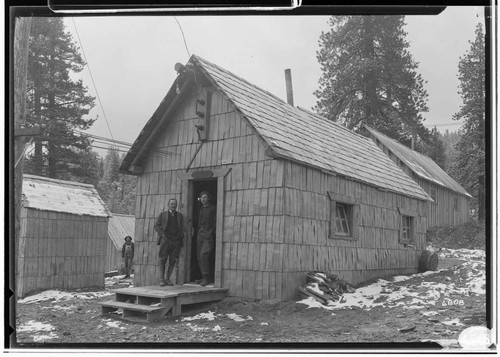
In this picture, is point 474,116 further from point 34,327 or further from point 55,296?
point 55,296

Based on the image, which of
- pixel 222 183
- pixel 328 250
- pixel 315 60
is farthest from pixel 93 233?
pixel 315 60

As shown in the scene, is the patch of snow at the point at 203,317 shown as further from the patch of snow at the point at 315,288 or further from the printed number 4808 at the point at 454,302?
the printed number 4808 at the point at 454,302

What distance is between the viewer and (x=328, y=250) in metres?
10.9

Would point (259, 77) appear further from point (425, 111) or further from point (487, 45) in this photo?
A: point (487, 45)

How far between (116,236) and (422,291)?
467 inches

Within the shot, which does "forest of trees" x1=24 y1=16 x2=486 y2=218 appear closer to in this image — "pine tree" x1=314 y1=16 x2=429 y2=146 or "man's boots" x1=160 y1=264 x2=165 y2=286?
"pine tree" x1=314 y1=16 x2=429 y2=146

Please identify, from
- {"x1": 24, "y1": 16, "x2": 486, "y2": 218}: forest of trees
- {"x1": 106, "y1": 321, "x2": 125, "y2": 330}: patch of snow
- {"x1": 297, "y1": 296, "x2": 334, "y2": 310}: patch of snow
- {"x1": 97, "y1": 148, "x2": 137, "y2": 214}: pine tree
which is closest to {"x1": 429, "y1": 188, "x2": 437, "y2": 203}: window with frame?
{"x1": 24, "y1": 16, "x2": 486, "y2": 218}: forest of trees

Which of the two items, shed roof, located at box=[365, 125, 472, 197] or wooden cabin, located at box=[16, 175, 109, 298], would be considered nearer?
shed roof, located at box=[365, 125, 472, 197]

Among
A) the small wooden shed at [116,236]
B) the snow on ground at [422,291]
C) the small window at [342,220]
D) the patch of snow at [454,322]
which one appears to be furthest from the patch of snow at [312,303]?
the small wooden shed at [116,236]

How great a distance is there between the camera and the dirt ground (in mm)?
6695

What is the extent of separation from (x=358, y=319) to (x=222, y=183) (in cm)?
366

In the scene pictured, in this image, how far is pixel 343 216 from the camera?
11805mm

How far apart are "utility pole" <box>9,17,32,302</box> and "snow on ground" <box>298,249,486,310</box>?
5019mm

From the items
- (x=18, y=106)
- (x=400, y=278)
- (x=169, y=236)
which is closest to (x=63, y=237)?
(x=169, y=236)
